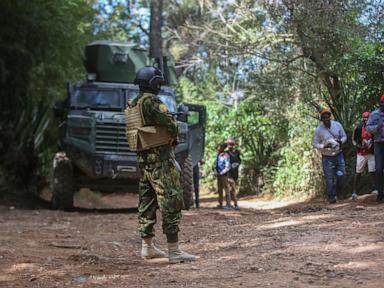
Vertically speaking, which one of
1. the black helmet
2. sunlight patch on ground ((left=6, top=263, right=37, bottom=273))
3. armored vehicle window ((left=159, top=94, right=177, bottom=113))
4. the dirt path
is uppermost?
armored vehicle window ((left=159, top=94, right=177, bottom=113))

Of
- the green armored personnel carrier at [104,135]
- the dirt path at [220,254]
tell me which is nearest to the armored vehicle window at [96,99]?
the green armored personnel carrier at [104,135]

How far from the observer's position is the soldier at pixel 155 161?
529 cm

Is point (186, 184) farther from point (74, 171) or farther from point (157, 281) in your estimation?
point (157, 281)

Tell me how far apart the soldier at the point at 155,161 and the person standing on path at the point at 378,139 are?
4182mm

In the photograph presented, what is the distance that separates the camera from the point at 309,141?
13898 millimetres

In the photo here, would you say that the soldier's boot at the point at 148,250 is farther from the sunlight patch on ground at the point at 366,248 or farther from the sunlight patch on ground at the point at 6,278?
the sunlight patch on ground at the point at 366,248

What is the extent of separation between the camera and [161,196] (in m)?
5.30

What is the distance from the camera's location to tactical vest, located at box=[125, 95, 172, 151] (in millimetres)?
5379

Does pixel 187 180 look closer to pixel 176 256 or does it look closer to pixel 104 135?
pixel 104 135

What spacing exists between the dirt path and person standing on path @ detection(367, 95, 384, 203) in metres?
0.91

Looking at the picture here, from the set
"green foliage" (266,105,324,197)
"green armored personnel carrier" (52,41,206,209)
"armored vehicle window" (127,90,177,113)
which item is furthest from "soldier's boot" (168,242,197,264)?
"green foliage" (266,105,324,197)

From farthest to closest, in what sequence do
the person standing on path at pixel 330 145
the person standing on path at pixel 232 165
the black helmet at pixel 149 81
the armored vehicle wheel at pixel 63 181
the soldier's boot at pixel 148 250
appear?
1. the person standing on path at pixel 232 165
2. the armored vehicle wheel at pixel 63 181
3. the person standing on path at pixel 330 145
4. the soldier's boot at pixel 148 250
5. the black helmet at pixel 149 81

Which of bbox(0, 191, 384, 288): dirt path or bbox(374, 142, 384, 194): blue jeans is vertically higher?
bbox(374, 142, 384, 194): blue jeans

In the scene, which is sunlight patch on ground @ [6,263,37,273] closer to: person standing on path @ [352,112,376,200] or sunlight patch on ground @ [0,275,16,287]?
sunlight patch on ground @ [0,275,16,287]
